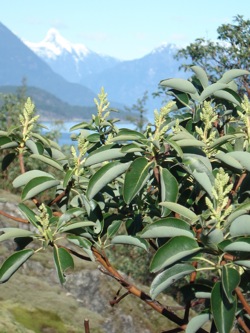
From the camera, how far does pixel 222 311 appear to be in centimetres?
230

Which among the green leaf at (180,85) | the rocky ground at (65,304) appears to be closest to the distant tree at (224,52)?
the rocky ground at (65,304)

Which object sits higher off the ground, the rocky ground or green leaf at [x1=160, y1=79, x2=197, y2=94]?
green leaf at [x1=160, y1=79, x2=197, y2=94]

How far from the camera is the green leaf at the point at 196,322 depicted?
8.28ft

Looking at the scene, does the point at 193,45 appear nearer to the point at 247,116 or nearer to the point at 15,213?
the point at 15,213

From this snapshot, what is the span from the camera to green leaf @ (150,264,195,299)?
2.39 meters

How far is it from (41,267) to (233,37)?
15.1 meters

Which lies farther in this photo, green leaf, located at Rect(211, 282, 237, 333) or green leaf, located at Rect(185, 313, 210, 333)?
green leaf, located at Rect(185, 313, 210, 333)

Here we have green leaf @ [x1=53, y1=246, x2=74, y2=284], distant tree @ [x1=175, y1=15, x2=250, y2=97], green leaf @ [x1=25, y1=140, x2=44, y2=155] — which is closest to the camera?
green leaf @ [x1=53, y1=246, x2=74, y2=284]

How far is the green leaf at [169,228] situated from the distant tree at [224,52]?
21363mm

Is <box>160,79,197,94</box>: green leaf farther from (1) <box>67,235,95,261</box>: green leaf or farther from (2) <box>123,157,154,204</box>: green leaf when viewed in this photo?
(1) <box>67,235,95,261</box>: green leaf

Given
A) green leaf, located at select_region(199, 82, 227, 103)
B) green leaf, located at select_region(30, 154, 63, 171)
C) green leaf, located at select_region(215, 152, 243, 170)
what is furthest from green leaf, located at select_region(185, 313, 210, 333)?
green leaf, located at select_region(199, 82, 227, 103)

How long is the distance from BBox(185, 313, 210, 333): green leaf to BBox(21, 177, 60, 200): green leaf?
103 cm

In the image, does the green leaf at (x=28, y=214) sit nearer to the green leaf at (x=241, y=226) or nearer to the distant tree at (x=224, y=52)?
the green leaf at (x=241, y=226)

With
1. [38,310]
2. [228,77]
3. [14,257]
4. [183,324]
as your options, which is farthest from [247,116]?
[38,310]
